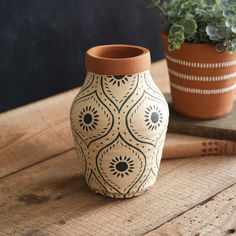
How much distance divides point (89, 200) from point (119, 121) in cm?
14

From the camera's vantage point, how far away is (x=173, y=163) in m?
0.89

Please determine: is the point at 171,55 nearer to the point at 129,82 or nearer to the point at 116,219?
the point at 129,82

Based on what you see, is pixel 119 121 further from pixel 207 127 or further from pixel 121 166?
pixel 207 127

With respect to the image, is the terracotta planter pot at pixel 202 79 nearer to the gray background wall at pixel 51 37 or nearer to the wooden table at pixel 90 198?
the wooden table at pixel 90 198

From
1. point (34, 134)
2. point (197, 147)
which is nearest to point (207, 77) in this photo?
point (197, 147)

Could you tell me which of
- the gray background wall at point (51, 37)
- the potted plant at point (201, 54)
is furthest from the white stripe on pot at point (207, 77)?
the gray background wall at point (51, 37)

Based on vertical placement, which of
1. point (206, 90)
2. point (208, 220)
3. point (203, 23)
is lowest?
point (208, 220)

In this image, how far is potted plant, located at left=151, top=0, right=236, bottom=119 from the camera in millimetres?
870

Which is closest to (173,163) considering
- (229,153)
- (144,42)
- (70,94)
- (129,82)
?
(229,153)

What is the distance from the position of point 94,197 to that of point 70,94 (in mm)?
454

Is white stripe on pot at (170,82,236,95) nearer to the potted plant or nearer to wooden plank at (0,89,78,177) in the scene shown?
the potted plant

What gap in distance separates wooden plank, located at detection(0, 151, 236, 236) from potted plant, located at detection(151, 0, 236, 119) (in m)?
0.11

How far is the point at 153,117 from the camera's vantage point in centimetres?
73

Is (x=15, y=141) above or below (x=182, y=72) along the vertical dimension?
below
